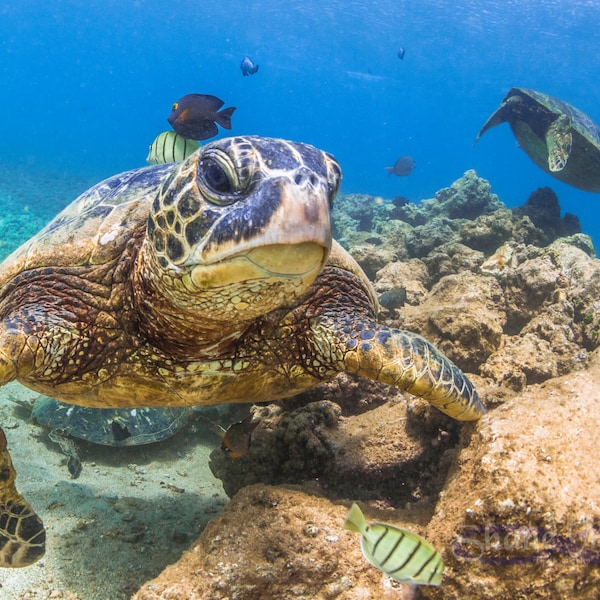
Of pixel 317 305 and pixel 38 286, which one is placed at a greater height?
pixel 317 305

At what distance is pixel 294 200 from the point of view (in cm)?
157

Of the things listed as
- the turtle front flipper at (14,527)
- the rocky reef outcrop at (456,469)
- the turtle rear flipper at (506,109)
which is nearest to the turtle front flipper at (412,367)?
the rocky reef outcrop at (456,469)

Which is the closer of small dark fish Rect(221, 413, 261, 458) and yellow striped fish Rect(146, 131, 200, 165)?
small dark fish Rect(221, 413, 261, 458)

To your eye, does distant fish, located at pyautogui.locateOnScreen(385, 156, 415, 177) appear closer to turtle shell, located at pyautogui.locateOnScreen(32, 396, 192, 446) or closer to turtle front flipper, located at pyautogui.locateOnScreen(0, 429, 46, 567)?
turtle shell, located at pyautogui.locateOnScreen(32, 396, 192, 446)

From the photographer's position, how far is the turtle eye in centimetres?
172

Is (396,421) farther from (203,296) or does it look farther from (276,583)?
(203,296)

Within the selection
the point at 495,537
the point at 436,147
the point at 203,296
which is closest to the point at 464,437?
the point at 495,537

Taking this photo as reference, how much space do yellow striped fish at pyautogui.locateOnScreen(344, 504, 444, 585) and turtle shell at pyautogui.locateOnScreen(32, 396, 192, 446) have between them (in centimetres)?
296

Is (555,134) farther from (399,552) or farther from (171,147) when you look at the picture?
(399,552)

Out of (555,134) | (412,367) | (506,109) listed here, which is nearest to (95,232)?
(412,367)

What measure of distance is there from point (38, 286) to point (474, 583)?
2648 mm

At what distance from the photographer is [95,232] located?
2631mm

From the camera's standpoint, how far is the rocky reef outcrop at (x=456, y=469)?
5.64ft

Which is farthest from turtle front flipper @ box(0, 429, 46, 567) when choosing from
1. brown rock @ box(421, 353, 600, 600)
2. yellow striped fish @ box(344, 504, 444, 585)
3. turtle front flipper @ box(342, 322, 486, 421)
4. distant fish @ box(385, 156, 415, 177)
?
distant fish @ box(385, 156, 415, 177)
